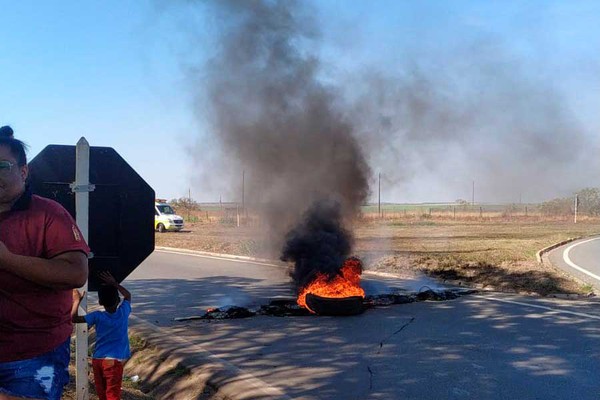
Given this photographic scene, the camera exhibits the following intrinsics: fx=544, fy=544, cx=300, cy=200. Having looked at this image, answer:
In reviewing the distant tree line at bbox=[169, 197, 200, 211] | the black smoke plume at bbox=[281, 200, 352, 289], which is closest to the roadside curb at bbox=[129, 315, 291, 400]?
the black smoke plume at bbox=[281, 200, 352, 289]

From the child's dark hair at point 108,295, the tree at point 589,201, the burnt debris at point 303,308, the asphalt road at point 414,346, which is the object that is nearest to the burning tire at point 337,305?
the burnt debris at point 303,308

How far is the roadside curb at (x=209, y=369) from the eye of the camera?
429 centimetres

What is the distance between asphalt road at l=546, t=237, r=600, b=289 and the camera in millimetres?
12047

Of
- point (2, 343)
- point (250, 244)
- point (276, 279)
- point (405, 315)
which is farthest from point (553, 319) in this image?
point (250, 244)

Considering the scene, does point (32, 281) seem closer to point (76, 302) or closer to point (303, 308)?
point (76, 302)

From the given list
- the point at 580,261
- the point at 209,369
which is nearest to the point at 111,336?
the point at 209,369

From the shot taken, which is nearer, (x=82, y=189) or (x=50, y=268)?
(x=50, y=268)

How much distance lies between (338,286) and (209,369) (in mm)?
3908

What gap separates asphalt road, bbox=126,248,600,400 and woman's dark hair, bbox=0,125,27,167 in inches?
118

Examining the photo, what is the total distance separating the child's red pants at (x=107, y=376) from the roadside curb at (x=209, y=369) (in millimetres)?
920

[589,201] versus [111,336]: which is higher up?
[589,201]

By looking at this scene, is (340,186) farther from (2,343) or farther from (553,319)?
(2,343)

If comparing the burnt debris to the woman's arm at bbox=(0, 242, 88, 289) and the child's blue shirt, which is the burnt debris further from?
the woman's arm at bbox=(0, 242, 88, 289)

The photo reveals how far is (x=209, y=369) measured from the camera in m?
4.87
